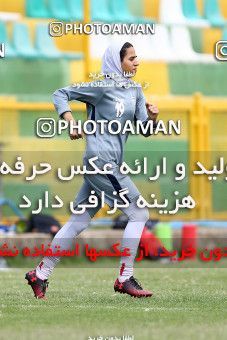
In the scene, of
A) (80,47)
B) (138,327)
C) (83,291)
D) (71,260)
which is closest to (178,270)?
(71,260)

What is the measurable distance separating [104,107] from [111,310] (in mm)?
1594

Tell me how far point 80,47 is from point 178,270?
10.8 metres

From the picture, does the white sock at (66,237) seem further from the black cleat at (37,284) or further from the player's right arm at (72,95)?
the player's right arm at (72,95)

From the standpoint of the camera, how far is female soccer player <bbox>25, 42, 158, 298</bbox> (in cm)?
970

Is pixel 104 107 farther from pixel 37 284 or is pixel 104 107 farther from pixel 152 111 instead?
pixel 37 284

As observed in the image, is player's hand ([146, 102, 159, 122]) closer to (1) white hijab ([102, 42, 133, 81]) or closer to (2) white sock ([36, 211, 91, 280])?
(1) white hijab ([102, 42, 133, 81])

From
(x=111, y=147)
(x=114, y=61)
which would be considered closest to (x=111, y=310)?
(x=111, y=147)

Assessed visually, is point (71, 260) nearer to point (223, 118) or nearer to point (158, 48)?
point (223, 118)

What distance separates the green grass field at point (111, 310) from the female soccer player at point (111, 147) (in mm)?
205

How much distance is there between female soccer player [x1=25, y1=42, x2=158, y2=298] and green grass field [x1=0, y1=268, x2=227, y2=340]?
0.67 feet

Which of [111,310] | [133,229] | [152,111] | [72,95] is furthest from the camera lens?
[152,111]

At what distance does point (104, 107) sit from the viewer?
9781 millimetres

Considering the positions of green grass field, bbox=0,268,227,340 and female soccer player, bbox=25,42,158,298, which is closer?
green grass field, bbox=0,268,227,340

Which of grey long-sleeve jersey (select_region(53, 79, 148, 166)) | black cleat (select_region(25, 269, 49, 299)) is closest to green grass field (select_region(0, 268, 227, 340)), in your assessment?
black cleat (select_region(25, 269, 49, 299))
